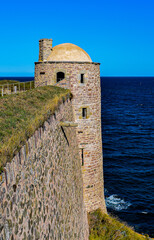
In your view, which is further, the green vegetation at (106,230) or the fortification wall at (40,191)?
the green vegetation at (106,230)

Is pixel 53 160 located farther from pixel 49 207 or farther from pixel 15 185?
pixel 15 185

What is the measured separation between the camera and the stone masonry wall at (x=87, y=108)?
1927cm

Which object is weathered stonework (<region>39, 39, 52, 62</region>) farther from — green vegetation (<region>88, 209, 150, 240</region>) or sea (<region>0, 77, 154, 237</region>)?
sea (<region>0, 77, 154, 237</region>)

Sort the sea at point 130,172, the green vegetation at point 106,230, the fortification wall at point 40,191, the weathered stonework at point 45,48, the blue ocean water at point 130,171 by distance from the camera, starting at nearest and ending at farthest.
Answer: the fortification wall at point 40,191 → the green vegetation at point 106,230 → the weathered stonework at point 45,48 → the sea at point 130,172 → the blue ocean water at point 130,171

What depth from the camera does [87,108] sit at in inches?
782

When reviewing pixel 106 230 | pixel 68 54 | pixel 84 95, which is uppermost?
pixel 68 54

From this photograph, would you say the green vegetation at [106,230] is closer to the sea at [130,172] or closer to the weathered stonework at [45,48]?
the sea at [130,172]

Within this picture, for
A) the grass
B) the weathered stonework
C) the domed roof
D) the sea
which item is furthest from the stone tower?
the sea

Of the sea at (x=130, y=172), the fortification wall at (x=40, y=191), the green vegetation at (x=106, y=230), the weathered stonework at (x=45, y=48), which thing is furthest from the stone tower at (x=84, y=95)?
the sea at (x=130, y=172)

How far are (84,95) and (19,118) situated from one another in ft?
35.9

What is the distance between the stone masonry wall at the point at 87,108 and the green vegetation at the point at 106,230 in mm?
864

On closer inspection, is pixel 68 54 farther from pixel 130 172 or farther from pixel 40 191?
pixel 130 172

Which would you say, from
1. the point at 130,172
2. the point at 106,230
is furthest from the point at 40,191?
the point at 130,172

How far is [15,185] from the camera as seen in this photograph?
630cm
